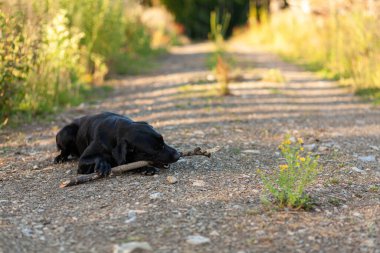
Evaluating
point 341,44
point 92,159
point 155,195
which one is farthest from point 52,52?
point 341,44

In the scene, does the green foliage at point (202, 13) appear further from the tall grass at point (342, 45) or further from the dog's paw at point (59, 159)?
the dog's paw at point (59, 159)

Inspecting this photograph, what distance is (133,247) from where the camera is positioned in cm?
285

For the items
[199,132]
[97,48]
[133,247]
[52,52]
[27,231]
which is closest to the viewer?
[133,247]

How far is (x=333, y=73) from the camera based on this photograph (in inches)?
432

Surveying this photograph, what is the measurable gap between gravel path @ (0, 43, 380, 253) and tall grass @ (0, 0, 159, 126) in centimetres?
43

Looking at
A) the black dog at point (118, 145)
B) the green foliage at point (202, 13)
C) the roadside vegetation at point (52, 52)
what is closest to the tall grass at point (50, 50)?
the roadside vegetation at point (52, 52)

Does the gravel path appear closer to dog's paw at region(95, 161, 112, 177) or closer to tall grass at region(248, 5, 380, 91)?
dog's paw at region(95, 161, 112, 177)

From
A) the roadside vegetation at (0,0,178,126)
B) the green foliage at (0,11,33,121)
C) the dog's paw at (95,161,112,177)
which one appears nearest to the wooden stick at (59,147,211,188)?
the dog's paw at (95,161,112,177)

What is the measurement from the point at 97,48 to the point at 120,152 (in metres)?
5.99

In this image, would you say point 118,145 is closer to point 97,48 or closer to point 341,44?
point 97,48

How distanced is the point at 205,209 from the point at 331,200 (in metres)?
0.84

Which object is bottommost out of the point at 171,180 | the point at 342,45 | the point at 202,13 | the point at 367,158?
the point at 367,158

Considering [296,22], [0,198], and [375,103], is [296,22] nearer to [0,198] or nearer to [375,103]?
[375,103]

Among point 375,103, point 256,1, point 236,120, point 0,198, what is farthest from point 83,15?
point 256,1
